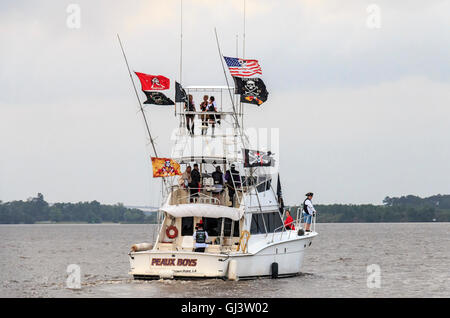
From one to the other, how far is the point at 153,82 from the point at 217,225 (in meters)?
5.99

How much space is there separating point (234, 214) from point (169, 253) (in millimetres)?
3392

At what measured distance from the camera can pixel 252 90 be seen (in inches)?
1310

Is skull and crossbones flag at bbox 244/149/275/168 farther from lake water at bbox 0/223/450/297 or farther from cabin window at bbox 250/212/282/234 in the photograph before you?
lake water at bbox 0/223/450/297

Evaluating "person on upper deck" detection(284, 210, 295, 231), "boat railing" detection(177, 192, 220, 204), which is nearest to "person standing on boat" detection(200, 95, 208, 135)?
"boat railing" detection(177, 192, 220, 204)

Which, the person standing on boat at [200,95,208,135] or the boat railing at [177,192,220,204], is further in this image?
the person standing on boat at [200,95,208,135]

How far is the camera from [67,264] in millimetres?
52656

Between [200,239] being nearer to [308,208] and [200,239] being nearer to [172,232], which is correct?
[172,232]

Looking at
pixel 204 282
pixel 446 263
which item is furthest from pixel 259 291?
pixel 446 263

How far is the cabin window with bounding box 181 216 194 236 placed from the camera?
34062 millimetres

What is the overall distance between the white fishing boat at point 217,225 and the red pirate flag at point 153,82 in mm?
1802

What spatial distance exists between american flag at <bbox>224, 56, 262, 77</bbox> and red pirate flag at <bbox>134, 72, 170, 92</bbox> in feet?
8.04

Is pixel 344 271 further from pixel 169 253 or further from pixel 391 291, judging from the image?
pixel 169 253

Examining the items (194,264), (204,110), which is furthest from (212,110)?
(194,264)
